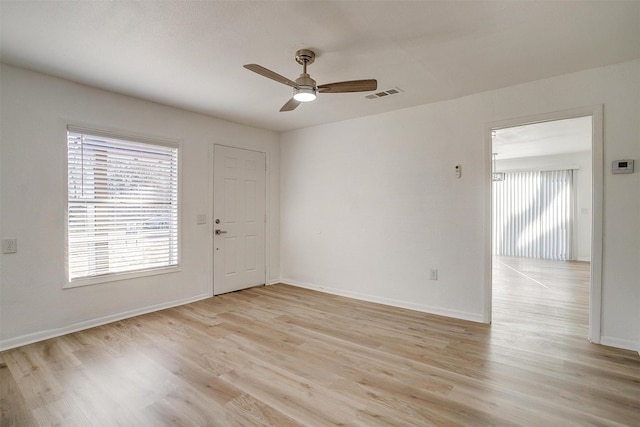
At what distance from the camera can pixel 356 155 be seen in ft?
15.1

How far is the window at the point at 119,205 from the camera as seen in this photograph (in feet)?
10.9

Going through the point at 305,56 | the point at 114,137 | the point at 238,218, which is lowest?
the point at 238,218

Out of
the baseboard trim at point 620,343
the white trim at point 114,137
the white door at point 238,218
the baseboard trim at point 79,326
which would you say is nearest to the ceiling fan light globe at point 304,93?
the white trim at point 114,137

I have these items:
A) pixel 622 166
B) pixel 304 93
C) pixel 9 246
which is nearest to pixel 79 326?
pixel 9 246

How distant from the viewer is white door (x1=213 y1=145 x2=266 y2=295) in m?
4.66

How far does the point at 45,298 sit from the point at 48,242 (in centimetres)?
56

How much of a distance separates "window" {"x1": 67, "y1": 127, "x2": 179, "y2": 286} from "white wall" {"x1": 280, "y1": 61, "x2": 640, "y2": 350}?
2.03 metres

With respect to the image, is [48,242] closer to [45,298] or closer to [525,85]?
[45,298]

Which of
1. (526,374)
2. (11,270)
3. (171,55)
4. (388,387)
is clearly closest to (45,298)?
(11,270)

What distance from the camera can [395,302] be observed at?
420 centimetres

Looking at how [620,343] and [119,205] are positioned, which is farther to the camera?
[119,205]

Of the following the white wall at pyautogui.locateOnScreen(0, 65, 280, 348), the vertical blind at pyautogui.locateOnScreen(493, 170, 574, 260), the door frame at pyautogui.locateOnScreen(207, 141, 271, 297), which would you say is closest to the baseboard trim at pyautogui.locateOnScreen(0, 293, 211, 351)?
the white wall at pyautogui.locateOnScreen(0, 65, 280, 348)

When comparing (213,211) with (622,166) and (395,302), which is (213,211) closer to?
(395,302)

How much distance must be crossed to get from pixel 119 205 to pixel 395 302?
3.65m
